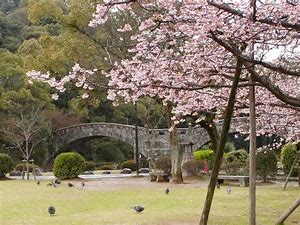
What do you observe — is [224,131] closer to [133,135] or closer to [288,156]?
[288,156]

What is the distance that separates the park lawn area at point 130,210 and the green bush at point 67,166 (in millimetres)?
8450

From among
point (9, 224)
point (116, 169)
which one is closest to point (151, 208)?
point (9, 224)

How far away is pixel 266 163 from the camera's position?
75.1 feet

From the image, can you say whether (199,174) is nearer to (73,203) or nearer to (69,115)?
(73,203)

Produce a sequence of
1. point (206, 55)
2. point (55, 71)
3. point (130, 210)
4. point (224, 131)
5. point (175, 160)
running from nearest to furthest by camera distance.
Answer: point (224, 131) → point (206, 55) → point (130, 210) → point (55, 71) → point (175, 160)

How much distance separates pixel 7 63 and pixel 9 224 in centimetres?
2789

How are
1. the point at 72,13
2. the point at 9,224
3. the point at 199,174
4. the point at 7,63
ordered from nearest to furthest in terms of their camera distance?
the point at 9,224 → the point at 72,13 → the point at 199,174 → the point at 7,63

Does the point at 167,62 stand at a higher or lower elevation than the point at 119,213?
higher

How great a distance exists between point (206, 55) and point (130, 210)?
5403 mm

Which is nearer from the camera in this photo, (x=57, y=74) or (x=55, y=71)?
(x=55, y=71)

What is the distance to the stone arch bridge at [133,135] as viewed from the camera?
36.3 m

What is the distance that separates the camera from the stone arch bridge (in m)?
36.3

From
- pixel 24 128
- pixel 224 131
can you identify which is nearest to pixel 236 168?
pixel 24 128

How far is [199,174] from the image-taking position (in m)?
28.3
